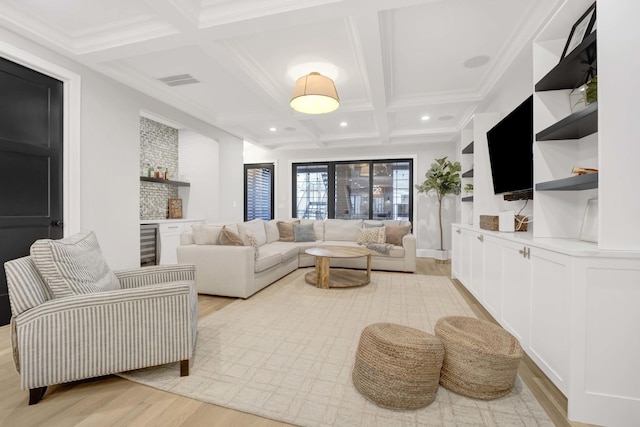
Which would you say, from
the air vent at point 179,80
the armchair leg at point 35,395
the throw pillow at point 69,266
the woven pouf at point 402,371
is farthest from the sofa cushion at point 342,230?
the armchair leg at point 35,395

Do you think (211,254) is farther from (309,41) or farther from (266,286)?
(309,41)

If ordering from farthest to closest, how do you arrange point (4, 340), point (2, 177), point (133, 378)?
point (2, 177) < point (4, 340) < point (133, 378)

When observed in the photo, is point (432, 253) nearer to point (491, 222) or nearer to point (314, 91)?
point (491, 222)

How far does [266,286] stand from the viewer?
12.7 ft

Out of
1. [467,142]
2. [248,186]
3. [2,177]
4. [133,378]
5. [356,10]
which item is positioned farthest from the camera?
[248,186]

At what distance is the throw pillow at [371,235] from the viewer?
5137 millimetres

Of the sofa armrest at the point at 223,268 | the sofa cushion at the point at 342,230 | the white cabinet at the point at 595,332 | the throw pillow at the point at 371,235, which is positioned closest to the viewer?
the white cabinet at the point at 595,332

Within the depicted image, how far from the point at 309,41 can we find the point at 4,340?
12.1 ft

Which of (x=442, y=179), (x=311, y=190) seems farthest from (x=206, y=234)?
(x=442, y=179)

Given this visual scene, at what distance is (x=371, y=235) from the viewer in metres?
5.22

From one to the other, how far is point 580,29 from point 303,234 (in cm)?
442

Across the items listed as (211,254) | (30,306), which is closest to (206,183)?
(211,254)

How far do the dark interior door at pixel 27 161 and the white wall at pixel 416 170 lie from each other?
4.97 m

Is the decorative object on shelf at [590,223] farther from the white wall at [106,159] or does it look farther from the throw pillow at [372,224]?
the white wall at [106,159]
